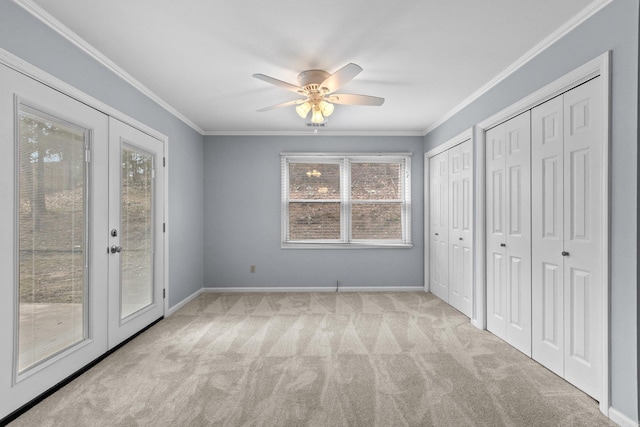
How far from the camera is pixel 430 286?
5355 mm

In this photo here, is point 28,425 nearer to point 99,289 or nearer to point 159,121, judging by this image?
point 99,289

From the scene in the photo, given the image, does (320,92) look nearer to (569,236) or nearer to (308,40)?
(308,40)

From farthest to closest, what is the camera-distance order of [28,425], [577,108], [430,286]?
[430,286], [577,108], [28,425]

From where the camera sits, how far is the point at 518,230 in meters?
3.08

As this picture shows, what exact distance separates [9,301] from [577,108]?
12.6 feet

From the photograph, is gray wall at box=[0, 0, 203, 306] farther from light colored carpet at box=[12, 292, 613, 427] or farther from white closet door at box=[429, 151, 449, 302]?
white closet door at box=[429, 151, 449, 302]

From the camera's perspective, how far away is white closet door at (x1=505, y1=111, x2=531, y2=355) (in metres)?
2.94

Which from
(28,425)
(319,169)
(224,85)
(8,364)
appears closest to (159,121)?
(224,85)

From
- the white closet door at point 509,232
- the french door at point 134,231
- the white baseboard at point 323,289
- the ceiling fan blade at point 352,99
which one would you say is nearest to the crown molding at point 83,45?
the french door at point 134,231

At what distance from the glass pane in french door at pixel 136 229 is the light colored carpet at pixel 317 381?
0.43 metres

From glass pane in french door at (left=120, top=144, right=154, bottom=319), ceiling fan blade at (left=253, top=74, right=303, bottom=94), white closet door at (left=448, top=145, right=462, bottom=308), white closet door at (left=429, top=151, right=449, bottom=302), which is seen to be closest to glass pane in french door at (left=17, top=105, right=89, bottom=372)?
glass pane in french door at (left=120, top=144, right=154, bottom=319)

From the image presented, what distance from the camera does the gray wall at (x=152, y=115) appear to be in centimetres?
214

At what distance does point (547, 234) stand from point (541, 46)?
4.79 feet

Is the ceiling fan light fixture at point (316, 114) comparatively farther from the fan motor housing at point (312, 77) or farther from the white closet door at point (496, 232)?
the white closet door at point (496, 232)
